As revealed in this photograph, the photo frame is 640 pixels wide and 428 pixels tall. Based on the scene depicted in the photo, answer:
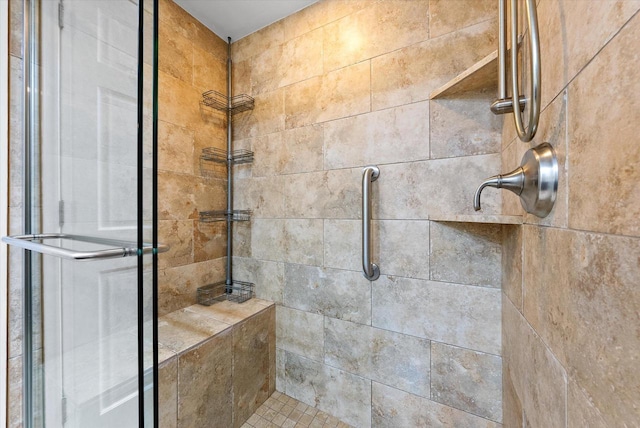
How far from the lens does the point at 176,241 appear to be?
145 centimetres

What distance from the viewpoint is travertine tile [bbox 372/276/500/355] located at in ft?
3.37

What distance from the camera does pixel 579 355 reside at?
0.42 m

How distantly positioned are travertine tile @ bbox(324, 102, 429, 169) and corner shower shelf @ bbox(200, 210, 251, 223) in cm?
72

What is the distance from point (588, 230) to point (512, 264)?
54 centimetres

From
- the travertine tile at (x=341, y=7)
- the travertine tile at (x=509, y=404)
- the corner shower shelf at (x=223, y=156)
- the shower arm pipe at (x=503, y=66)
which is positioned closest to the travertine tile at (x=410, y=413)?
the travertine tile at (x=509, y=404)

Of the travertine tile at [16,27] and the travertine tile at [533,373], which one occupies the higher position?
the travertine tile at [16,27]

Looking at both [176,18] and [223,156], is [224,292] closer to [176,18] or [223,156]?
[223,156]

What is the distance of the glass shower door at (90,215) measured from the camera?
497 mm

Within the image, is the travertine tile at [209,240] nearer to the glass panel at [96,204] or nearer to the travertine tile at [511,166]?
the glass panel at [96,204]

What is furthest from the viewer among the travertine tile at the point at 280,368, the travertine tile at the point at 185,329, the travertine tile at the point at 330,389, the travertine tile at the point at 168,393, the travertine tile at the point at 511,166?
the travertine tile at the point at 280,368

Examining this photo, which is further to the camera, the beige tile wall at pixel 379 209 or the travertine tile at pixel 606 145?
the beige tile wall at pixel 379 209

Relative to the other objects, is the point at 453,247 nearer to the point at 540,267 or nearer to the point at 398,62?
the point at 540,267

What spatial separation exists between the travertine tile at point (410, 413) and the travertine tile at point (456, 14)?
1.76 metres

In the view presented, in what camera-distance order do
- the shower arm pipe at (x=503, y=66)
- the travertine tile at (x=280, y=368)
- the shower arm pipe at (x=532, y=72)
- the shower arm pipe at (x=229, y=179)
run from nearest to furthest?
the shower arm pipe at (x=532, y=72)
the shower arm pipe at (x=503, y=66)
the travertine tile at (x=280, y=368)
the shower arm pipe at (x=229, y=179)
